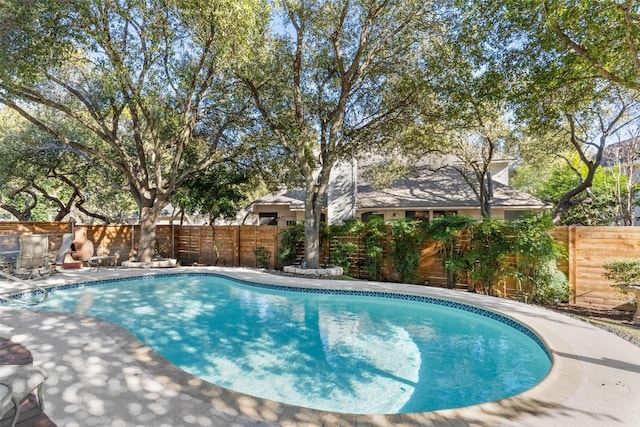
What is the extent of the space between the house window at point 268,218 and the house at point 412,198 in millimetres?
985

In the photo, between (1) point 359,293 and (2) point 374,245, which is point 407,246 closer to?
(2) point 374,245

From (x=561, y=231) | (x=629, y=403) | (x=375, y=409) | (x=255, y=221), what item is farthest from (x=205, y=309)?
(x=255, y=221)

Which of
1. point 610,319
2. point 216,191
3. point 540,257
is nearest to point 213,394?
point 540,257

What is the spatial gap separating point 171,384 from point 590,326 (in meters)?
7.67

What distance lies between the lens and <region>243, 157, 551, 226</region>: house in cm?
1753

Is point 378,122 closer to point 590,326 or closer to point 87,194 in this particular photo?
point 590,326

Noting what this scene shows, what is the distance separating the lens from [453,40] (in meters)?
11.0

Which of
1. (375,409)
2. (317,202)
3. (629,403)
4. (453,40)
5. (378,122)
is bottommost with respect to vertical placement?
(375,409)

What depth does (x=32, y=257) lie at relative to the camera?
10.8 metres

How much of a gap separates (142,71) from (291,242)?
8.60 m

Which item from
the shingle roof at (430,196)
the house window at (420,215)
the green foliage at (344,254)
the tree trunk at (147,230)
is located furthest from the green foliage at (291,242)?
the house window at (420,215)

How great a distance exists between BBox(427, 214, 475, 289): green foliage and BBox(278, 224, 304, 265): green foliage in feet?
18.0

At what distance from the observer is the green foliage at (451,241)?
10664mm

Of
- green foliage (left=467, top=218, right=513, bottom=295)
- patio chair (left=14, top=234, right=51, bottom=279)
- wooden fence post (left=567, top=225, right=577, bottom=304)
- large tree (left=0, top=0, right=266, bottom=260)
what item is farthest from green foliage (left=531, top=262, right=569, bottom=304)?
patio chair (left=14, top=234, right=51, bottom=279)
